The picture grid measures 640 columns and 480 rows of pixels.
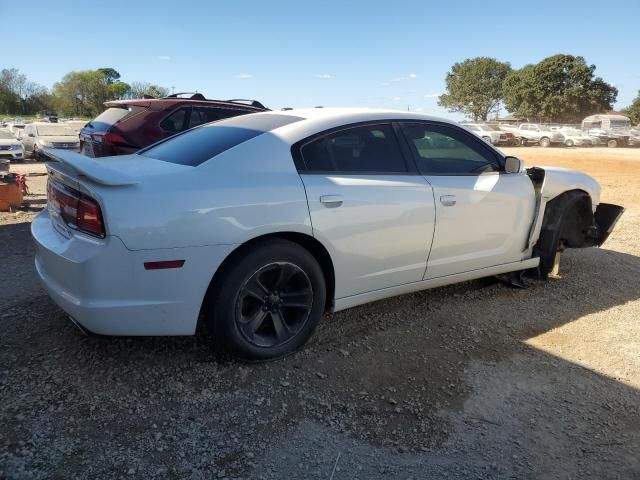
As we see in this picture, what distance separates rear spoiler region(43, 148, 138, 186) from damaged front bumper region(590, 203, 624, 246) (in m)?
4.36

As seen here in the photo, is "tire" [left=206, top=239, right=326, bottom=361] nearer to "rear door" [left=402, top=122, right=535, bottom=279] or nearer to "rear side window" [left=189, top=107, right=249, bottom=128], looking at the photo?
"rear door" [left=402, top=122, right=535, bottom=279]

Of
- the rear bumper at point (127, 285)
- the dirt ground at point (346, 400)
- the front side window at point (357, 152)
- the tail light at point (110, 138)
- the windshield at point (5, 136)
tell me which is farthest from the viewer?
the windshield at point (5, 136)

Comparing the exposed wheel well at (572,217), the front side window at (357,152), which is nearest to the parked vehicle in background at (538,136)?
the exposed wheel well at (572,217)

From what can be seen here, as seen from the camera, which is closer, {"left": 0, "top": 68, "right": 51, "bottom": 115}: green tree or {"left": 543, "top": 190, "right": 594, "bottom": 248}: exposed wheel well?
{"left": 543, "top": 190, "right": 594, "bottom": 248}: exposed wheel well

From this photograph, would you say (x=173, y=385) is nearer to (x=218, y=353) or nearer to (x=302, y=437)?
(x=218, y=353)

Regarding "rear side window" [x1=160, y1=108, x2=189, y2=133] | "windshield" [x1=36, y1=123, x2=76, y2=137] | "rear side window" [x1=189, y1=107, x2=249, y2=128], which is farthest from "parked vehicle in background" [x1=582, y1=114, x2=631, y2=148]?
"rear side window" [x1=160, y1=108, x2=189, y2=133]

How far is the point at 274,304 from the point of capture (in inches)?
125

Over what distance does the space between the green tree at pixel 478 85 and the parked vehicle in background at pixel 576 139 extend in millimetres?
40634

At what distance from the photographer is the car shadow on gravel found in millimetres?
2395

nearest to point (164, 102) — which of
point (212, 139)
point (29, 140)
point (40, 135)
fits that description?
point (212, 139)

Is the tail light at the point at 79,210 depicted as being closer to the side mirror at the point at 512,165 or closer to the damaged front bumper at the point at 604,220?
the side mirror at the point at 512,165

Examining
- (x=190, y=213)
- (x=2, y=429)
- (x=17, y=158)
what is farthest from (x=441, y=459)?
(x=17, y=158)

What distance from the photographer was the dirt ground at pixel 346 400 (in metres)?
2.39

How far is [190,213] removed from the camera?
2.78 m
